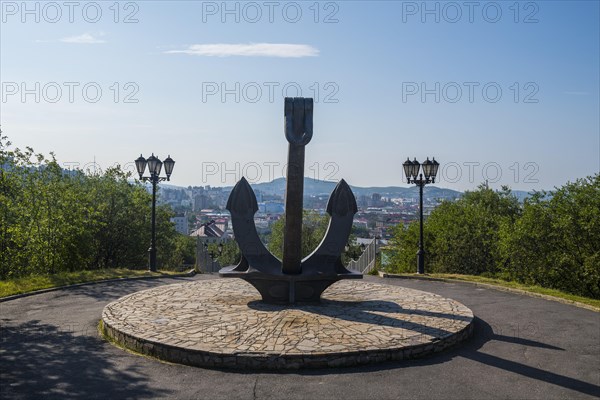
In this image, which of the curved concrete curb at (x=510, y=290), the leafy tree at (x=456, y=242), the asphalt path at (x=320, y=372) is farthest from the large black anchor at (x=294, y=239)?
the leafy tree at (x=456, y=242)

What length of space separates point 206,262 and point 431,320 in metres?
16.1

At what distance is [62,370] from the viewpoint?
584cm

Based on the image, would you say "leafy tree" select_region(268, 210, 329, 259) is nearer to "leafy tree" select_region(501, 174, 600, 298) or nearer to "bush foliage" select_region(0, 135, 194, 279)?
"bush foliage" select_region(0, 135, 194, 279)

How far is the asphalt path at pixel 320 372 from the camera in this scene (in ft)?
17.1

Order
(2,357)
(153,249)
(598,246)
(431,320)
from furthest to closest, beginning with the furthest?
(153,249) < (598,246) < (431,320) < (2,357)

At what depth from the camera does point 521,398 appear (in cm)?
515

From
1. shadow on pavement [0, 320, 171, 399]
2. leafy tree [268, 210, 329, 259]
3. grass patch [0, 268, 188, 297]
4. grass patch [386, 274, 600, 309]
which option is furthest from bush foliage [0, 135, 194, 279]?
leafy tree [268, 210, 329, 259]

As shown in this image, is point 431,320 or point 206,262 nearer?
point 431,320

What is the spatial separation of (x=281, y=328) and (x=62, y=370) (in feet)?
9.59

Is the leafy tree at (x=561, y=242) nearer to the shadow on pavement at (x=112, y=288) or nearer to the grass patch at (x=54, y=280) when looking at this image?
the shadow on pavement at (x=112, y=288)

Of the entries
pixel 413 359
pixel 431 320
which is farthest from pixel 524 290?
pixel 413 359

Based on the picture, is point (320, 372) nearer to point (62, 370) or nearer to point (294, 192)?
point (62, 370)

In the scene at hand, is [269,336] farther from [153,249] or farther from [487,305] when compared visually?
[153,249]

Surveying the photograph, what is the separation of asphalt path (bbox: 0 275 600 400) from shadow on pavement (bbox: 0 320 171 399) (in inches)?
0.4
